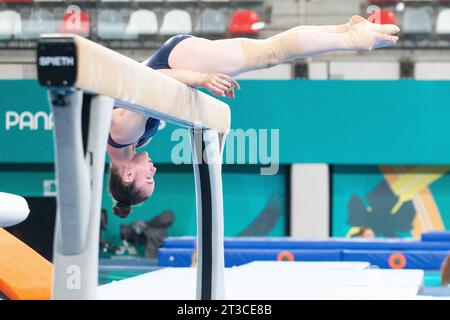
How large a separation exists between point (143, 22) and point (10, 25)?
156 cm

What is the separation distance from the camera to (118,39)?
983 cm

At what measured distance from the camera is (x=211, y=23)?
10219mm

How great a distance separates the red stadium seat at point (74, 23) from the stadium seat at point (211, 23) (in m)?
1.35

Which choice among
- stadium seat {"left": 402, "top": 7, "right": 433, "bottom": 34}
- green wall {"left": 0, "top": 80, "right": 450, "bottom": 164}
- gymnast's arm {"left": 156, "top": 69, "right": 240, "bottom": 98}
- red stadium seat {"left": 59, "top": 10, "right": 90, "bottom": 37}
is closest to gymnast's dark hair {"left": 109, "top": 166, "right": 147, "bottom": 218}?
gymnast's arm {"left": 156, "top": 69, "right": 240, "bottom": 98}

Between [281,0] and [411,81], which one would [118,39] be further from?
[411,81]

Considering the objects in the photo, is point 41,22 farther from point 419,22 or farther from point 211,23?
point 419,22

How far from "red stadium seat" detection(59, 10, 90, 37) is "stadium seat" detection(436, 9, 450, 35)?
4.10 meters

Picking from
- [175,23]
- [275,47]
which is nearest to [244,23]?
[175,23]

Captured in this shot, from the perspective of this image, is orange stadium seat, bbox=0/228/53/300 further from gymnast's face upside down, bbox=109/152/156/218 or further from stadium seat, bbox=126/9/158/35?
stadium seat, bbox=126/9/158/35

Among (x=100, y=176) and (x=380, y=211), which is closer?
(x=100, y=176)

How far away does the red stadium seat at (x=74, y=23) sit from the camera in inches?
360
